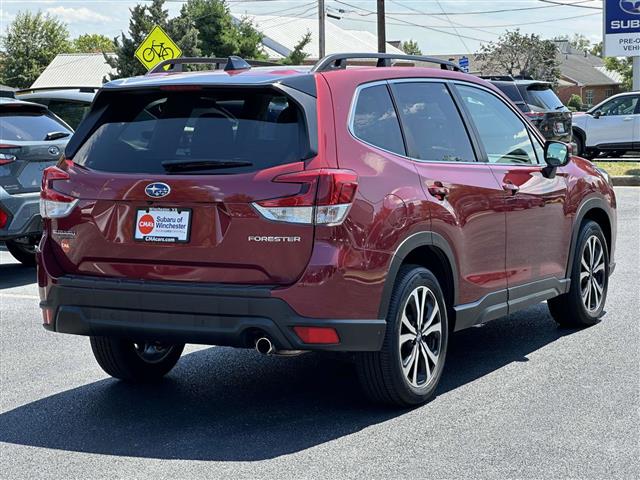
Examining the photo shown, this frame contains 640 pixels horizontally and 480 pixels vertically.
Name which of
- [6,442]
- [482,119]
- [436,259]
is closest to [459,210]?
[436,259]

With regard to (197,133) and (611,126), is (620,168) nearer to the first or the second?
(611,126)

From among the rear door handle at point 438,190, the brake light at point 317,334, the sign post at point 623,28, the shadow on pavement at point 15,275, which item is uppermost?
the sign post at point 623,28

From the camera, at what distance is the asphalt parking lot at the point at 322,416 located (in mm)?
4961

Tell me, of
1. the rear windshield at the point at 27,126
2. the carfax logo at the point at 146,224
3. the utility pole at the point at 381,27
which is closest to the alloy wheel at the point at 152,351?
the carfax logo at the point at 146,224

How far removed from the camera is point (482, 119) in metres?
6.95

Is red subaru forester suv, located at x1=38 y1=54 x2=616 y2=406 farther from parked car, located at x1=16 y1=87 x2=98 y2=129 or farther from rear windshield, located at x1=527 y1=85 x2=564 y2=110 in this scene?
rear windshield, located at x1=527 y1=85 x2=564 y2=110

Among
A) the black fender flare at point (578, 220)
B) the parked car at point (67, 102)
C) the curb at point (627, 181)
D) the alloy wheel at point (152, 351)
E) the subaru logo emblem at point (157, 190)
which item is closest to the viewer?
the subaru logo emblem at point (157, 190)

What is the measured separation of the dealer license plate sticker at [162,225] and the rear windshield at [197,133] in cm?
21

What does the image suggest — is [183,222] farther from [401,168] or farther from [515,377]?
[515,377]

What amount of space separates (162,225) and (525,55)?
75319 mm

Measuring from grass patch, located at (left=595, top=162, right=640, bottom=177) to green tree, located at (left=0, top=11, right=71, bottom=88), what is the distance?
244 feet

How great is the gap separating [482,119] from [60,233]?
9.09ft

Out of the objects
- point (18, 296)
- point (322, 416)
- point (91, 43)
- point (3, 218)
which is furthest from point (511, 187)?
point (91, 43)

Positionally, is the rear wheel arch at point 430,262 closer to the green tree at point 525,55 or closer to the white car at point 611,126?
the white car at point 611,126
